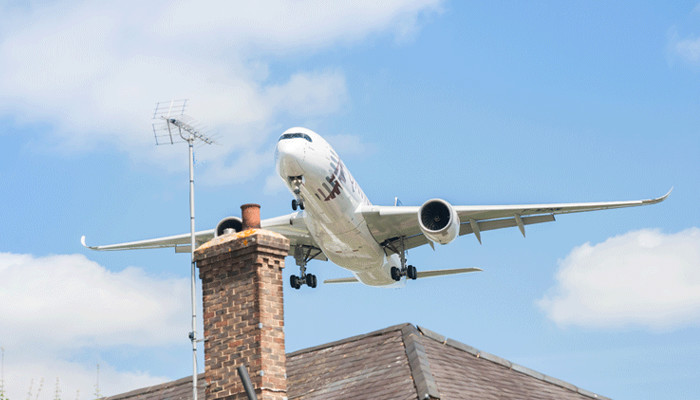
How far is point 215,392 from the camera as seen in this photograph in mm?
12461

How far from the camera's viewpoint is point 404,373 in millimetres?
14172

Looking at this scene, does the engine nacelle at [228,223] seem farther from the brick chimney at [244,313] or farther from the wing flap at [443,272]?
the brick chimney at [244,313]

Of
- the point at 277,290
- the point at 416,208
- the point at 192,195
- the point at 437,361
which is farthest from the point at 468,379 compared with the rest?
the point at 416,208

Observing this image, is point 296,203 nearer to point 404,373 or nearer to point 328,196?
point 328,196

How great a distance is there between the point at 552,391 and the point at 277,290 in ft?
20.8

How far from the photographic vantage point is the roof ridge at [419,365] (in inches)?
525

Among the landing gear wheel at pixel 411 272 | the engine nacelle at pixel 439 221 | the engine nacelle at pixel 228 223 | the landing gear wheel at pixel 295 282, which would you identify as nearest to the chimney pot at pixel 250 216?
the engine nacelle at pixel 439 221

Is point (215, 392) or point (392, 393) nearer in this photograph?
point (215, 392)

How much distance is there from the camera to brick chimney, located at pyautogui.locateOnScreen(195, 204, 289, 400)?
12.2 meters

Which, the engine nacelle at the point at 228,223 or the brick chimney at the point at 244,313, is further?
the engine nacelle at the point at 228,223

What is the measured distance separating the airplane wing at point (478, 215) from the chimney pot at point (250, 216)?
16.1 m

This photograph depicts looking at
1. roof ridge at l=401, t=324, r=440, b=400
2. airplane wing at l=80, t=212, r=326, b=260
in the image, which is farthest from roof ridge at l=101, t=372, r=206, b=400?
airplane wing at l=80, t=212, r=326, b=260

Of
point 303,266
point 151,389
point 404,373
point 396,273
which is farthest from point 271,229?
point 404,373

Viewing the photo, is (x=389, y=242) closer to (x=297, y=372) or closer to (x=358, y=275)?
(x=358, y=275)
